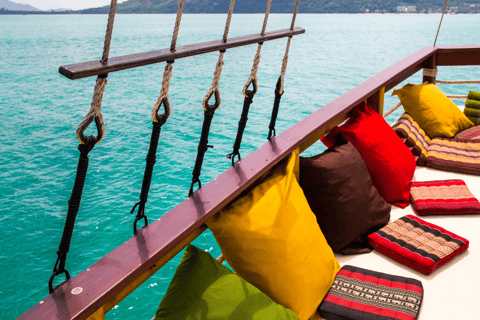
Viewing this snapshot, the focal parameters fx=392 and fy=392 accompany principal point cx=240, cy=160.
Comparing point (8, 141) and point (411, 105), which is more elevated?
point (411, 105)

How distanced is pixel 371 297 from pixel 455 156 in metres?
1.38

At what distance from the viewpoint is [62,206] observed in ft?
24.9

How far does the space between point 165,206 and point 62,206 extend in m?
2.09

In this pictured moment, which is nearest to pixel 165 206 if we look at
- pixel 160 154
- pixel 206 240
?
pixel 206 240

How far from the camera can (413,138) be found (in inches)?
87.0

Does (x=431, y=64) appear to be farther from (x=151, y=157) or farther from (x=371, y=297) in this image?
(x=151, y=157)

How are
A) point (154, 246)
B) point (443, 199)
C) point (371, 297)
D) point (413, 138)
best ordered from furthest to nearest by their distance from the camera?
point (413, 138)
point (443, 199)
point (371, 297)
point (154, 246)

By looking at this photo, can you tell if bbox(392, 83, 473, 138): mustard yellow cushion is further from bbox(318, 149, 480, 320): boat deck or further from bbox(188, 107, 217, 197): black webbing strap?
bbox(188, 107, 217, 197): black webbing strap

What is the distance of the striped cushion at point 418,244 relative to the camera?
4.51 feet

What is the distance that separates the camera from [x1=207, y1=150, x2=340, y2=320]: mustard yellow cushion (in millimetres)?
1075

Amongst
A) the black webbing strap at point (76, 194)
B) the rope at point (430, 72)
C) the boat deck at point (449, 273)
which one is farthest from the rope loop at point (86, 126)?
the rope at point (430, 72)

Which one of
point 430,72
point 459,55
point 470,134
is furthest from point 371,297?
point 459,55

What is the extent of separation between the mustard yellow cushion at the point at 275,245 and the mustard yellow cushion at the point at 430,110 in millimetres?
1744

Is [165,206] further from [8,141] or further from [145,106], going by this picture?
[145,106]
